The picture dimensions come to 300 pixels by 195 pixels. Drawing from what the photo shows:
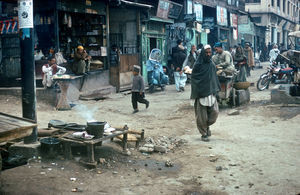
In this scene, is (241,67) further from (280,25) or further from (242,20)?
(280,25)

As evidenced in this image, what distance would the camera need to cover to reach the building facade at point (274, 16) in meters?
40.7

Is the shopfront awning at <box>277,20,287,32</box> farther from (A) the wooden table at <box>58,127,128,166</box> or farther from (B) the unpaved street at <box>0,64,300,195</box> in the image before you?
(A) the wooden table at <box>58,127,128,166</box>

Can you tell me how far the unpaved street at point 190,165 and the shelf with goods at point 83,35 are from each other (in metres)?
3.81

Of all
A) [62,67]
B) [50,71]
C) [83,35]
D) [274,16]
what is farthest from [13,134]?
[274,16]

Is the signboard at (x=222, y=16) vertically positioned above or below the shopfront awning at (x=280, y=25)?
below

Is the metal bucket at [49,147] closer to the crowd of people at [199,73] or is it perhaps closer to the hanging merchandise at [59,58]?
the crowd of people at [199,73]

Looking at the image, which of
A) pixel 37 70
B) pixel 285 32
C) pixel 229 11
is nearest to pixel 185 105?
pixel 37 70

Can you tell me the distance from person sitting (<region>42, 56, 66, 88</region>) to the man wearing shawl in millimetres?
5135

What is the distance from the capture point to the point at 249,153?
20.5 ft

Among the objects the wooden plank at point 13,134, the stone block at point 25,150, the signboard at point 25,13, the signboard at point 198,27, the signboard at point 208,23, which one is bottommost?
the stone block at point 25,150

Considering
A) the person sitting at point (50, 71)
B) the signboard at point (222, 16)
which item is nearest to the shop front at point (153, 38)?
the person sitting at point (50, 71)

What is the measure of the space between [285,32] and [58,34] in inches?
1825

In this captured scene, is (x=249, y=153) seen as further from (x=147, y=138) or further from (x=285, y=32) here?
(x=285, y=32)

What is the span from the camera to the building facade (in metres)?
40.7
